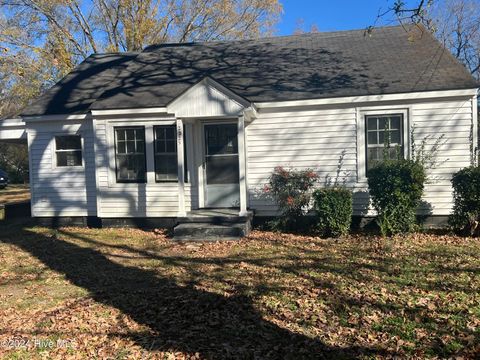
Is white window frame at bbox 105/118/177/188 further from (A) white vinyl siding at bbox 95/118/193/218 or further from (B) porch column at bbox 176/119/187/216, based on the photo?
(B) porch column at bbox 176/119/187/216

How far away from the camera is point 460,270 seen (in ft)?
22.5

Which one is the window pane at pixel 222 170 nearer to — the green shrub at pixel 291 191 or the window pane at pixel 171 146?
the window pane at pixel 171 146

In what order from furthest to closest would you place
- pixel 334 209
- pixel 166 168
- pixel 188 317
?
pixel 166 168 < pixel 334 209 < pixel 188 317

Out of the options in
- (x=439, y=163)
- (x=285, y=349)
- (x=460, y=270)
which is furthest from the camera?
(x=439, y=163)

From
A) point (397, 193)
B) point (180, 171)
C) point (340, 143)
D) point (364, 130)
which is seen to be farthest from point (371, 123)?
point (180, 171)

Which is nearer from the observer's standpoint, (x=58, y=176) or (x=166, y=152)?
(x=166, y=152)

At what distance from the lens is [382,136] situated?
427 inches

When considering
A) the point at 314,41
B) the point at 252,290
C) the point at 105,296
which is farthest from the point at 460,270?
the point at 314,41

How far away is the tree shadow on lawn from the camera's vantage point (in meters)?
4.40

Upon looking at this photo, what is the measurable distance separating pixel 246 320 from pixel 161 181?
7.04 metres

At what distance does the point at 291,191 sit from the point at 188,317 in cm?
570

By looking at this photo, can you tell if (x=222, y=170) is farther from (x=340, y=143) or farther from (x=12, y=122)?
(x=12, y=122)

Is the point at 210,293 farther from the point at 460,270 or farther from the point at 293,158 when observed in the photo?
the point at 293,158

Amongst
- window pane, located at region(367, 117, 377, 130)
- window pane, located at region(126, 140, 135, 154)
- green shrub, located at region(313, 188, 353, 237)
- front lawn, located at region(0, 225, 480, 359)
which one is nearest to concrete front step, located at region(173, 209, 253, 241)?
front lawn, located at region(0, 225, 480, 359)
